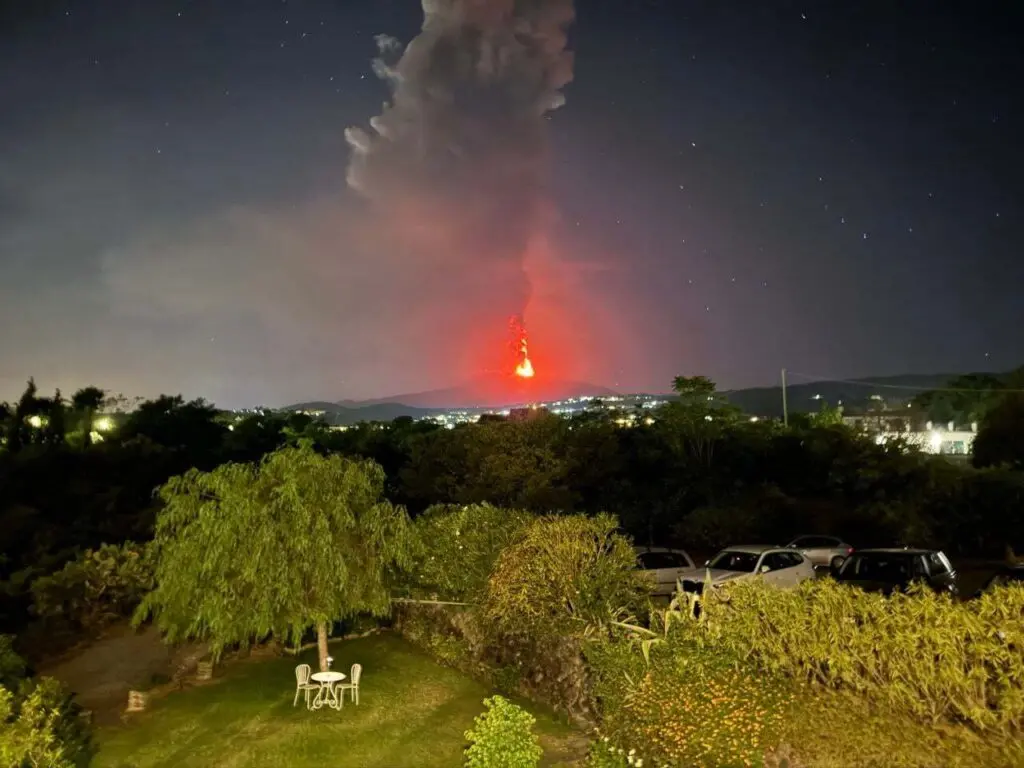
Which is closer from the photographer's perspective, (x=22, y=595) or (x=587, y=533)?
(x=587, y=533)

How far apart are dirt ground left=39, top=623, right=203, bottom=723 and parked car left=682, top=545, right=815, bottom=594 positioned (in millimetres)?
11668

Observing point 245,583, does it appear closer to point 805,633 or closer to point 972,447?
point 805,633

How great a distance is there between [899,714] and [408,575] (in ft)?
38.1

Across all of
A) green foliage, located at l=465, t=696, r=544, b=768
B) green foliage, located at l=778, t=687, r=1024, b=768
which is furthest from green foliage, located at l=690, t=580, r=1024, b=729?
green foliage, located at l=465, t=696, r=544, b=768

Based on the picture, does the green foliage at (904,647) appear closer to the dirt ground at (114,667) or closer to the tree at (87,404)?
the dirt ground at (114,667)

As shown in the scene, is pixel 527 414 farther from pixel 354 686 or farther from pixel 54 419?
pixel 54 419

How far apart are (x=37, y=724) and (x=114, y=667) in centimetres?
1034

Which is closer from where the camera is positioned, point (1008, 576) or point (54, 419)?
point (1008, 576)

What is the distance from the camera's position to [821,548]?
90.4 feet

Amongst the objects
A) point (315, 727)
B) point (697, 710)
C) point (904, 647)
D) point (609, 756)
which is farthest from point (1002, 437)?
point (315, 727)

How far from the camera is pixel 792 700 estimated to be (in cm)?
818

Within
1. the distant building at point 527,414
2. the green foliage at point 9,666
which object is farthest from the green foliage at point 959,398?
the green foliage at point 9,666

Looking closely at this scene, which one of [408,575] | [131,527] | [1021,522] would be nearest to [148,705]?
[408,575]

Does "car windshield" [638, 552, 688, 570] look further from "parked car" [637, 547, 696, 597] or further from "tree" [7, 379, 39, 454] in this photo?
"tree" [7, 379, 39, 454]
